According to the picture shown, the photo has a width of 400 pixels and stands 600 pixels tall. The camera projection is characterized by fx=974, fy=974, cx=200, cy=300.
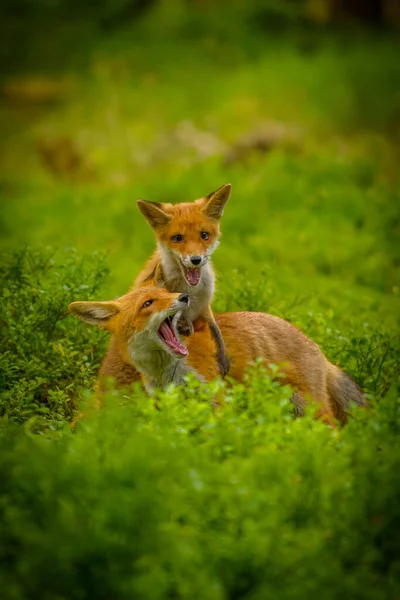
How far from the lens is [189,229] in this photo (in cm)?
770

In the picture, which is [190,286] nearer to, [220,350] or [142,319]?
[220,350]

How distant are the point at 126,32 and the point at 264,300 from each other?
Result: 62.1 feet

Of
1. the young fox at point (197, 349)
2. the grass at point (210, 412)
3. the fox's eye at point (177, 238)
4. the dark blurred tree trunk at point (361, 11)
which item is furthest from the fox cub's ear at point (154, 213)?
the dark blurred tree trunk at point (361, 11)

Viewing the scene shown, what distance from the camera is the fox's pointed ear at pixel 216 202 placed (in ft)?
26.1

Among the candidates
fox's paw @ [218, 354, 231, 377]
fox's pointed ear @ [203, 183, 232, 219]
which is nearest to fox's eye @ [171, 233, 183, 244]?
fox's pointed ear @ [203, 183, 232, 219]

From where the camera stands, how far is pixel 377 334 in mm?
7680

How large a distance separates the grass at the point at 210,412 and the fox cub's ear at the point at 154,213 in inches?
20.0

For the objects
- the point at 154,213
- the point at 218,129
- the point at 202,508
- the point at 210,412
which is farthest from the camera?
the point at 218,129

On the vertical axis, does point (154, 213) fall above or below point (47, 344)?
above

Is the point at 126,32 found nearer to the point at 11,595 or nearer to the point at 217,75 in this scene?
the point at 217,75

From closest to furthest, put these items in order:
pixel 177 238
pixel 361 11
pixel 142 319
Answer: pixel 142 319 < pixel 177 238 < pixel 361 11

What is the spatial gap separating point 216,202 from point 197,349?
5.75 ft

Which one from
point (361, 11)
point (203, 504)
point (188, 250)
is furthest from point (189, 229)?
point (361, 11)

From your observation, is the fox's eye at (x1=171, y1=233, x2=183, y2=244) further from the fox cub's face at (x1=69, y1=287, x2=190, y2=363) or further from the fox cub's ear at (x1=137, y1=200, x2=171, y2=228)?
the fox cub's face at (x1=69, y1=287, x2=190, y2=363)
